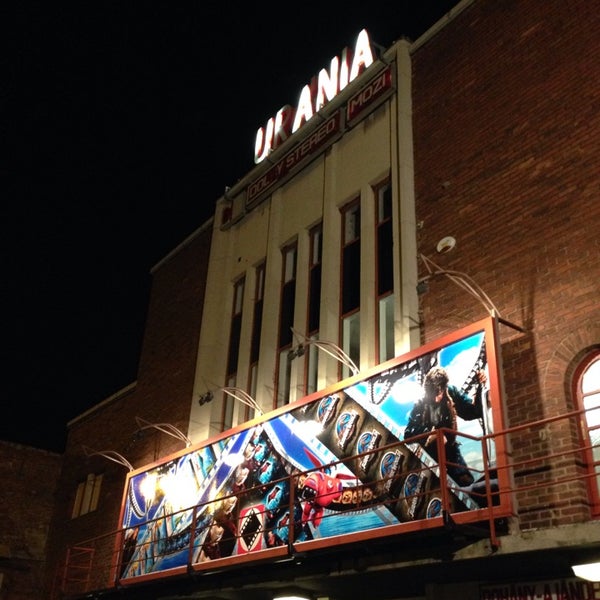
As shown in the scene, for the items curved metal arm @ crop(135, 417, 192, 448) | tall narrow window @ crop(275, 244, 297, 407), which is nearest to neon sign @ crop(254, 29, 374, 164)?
tall narrow window @ crop(275, 244, 297, 407)

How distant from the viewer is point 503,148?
1206 centimetres

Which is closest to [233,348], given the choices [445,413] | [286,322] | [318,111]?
[286,322]

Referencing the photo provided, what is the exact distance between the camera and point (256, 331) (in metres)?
17.0

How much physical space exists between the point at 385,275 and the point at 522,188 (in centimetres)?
317

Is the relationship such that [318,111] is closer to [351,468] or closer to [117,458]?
[351,468]

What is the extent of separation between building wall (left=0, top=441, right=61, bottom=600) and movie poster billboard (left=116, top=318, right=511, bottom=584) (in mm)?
6996

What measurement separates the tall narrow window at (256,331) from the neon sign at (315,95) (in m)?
3.10

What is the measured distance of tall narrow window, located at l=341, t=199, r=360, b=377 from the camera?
14031 mm

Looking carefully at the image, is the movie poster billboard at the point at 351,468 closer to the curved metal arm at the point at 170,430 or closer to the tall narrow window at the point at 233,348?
the curved metal arm at the point at 170,430

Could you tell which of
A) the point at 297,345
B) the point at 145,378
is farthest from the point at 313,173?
the point at 145,378

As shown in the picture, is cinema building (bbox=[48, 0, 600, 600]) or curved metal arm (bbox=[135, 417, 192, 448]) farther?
curved metal arm (bbox=[135, 417, 192, 448])

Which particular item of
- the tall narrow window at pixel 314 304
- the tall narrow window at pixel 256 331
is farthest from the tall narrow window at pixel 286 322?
the tall narrow window at pixel 256 331

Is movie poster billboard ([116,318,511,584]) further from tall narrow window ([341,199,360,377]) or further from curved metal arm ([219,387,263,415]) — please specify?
tall narrow window ([341,199,360,377])

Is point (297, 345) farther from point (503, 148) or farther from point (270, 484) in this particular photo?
point (503, 148)
